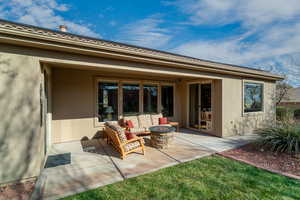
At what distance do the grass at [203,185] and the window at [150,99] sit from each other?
4156 millimetres

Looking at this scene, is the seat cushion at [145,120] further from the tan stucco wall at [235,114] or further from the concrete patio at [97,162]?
the tan stucco wall at [235,114]

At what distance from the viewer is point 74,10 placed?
7.36 meters

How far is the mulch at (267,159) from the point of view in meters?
3.57

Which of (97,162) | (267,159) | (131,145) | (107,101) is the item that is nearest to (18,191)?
(97,162)

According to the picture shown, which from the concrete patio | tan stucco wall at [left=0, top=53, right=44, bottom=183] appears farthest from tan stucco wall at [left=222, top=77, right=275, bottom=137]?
tan stucco wall at [left=0, top=53, right=44, bottom=183]

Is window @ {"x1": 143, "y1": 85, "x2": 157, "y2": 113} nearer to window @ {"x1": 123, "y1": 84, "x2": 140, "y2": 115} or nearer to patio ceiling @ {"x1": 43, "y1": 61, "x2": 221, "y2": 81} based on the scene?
window @ {"x1": 123, "y1": 84, "x2": 140, "y2": 115}

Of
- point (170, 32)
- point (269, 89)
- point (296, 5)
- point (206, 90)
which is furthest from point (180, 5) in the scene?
point (269, 89)

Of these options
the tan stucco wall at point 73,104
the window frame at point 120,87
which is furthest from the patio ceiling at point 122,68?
the tan stucco wall at point 73,104

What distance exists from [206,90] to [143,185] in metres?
5.74

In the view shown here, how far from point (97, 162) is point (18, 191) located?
1.60 metres

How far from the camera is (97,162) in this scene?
3.92m

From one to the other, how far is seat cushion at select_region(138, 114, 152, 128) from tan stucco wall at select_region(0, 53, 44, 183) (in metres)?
4.11

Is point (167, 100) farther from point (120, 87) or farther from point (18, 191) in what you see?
point (18, 191)

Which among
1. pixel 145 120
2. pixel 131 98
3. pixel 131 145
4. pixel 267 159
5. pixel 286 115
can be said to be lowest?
pixel 267 159
